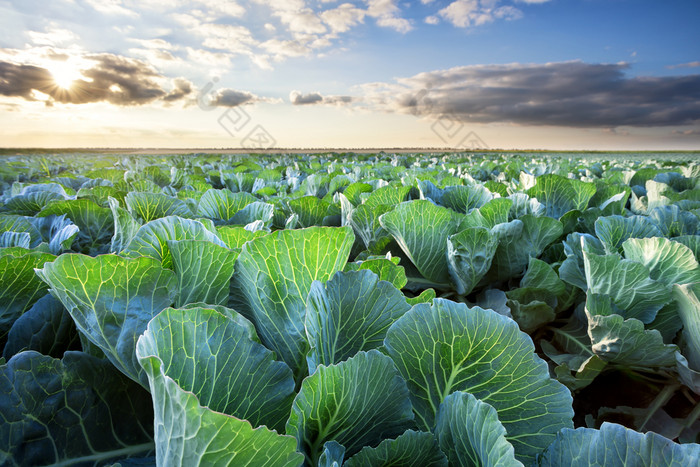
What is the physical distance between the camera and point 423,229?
2.05 metres

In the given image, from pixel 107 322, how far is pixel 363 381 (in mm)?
536

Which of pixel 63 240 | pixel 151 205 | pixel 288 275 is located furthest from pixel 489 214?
pixel 63 240

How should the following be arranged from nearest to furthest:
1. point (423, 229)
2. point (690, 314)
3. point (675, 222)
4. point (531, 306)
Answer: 1. point (690, 314)
2. point (531, 306)
3. point (423, 229)
4. point (675, 222)

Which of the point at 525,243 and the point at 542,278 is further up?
the point at 525,243

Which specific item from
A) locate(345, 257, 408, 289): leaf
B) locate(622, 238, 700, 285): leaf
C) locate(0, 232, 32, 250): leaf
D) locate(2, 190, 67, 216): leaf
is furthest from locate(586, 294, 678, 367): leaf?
locate(2, 190, 67, 216): leaf

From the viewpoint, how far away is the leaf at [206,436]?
53 centimetres

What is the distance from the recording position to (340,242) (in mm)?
983

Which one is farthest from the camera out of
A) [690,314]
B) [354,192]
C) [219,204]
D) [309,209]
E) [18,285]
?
[354,192]

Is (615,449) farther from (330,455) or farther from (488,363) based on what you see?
(330,455)

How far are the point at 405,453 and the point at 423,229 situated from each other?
57.0 inches

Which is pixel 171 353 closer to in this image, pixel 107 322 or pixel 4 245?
pixel 107 322

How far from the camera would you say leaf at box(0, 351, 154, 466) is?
2.50 feet

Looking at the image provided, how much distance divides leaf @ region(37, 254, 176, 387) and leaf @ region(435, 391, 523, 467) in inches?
22.8

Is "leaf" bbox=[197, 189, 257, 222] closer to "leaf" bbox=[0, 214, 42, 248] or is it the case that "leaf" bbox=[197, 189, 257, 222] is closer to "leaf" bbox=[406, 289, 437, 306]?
"leaf" bbox=[0, 214, 42, 248]
